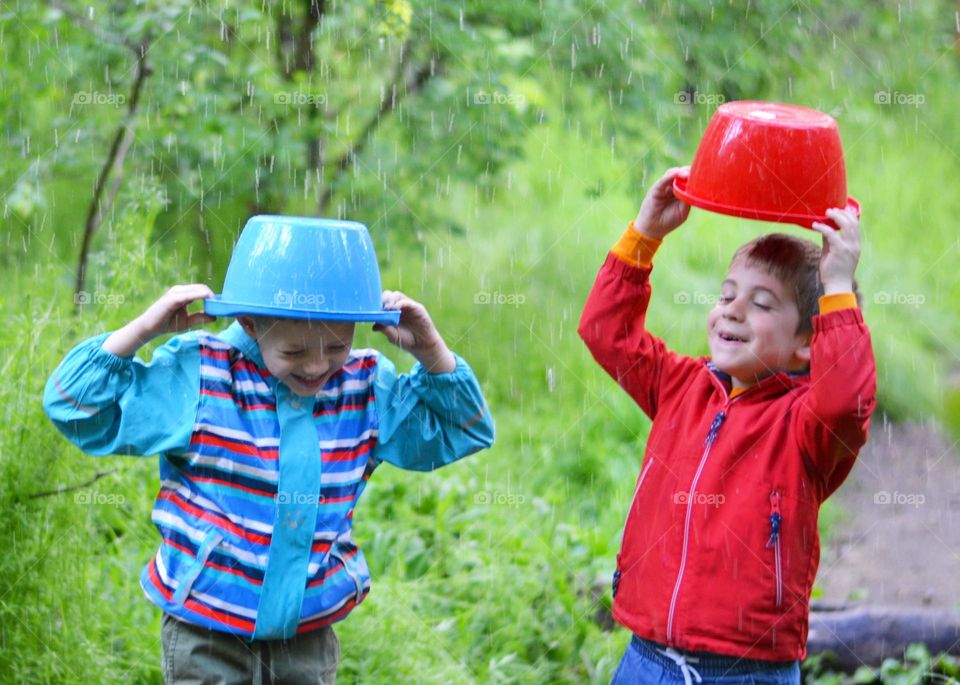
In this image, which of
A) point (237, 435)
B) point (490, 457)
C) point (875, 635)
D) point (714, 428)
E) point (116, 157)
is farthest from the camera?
point (490, 457)

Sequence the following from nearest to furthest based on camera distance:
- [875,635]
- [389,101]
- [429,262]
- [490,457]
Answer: [875,635], [490,457], [389,101], [429,262]

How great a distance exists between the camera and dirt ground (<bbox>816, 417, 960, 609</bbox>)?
583 centimetres

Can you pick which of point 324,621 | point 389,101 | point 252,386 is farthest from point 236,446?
point 389,101

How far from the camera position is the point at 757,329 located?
3195mm

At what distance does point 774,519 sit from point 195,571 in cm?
139

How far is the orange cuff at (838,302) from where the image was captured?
293cm

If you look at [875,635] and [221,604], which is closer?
[221,604]

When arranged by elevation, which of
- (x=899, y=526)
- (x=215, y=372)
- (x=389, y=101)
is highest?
(x=389, y=101)

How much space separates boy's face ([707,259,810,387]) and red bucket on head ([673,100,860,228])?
235 millimetres

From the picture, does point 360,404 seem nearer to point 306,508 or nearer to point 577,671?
point 306,508

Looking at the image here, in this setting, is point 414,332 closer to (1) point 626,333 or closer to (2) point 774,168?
(1) point 626,333

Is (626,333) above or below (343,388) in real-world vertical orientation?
above

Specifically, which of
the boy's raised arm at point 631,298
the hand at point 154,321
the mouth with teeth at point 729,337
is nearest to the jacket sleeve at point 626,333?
the boy's raised arm at point 631,298

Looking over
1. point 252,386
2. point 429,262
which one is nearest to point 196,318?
point 252,386
